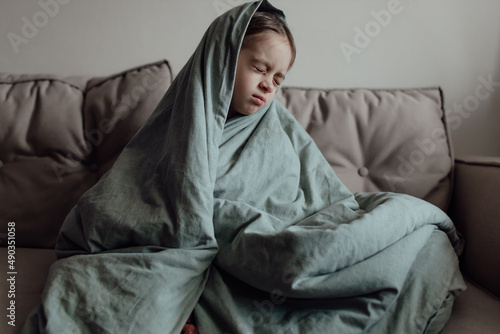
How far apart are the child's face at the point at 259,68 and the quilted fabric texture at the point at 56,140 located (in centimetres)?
31

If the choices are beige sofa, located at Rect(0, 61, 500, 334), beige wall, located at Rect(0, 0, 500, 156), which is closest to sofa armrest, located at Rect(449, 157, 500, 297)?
beige sofa, located at Rect(0, 61, 500, 334)

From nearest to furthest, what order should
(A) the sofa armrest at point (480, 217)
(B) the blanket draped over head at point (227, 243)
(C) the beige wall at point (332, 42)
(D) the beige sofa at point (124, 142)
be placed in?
(B) the blanket draped over head at point (227, 243), (A) the sofa armrest at point (480, 217), (D) the beige sofa at point (124, 142), (C) the beige wall at point (332, 42)

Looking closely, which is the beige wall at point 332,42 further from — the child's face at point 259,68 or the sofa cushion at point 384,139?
the child's face at point 259,68

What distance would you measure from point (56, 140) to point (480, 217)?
1.16 m

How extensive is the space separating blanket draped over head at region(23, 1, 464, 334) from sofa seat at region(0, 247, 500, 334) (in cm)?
5

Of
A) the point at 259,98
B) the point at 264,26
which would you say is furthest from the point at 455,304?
the point at 264,26

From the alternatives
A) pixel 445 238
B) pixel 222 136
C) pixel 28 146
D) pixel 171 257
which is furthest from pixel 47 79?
pixel 445 238

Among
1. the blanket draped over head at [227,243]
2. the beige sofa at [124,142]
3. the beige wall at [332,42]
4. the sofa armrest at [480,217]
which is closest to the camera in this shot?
the blanket draped over head at [227,243]

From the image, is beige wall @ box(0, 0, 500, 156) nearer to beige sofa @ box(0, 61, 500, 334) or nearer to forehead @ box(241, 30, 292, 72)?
beige sofa @ box(0, 61, 500, 334)

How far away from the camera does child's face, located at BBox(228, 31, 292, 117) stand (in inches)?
41.1

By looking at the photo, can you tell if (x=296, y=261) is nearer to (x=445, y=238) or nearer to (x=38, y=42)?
(x=445, y=238)

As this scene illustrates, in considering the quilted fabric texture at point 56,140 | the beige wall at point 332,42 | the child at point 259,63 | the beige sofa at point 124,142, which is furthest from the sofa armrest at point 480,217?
the quilted fabric texture at point 56,140

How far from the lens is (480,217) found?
3.50 feet

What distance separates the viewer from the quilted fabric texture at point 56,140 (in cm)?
120
